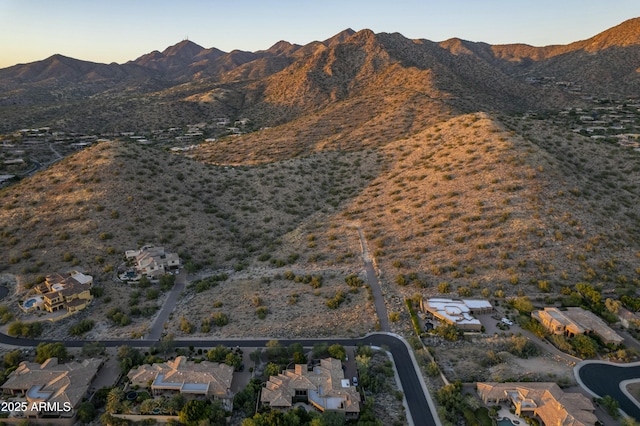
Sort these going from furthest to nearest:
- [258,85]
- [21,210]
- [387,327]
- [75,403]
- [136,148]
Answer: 1. [258,85]
2. [136,148]
3. [21,210]
4. [387,327]
5. [75,403]

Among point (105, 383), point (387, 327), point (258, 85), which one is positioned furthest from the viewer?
point (258, 85)

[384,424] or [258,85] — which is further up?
[258,85]

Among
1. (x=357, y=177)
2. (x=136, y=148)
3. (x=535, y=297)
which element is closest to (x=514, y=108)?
(x=357, y=177)

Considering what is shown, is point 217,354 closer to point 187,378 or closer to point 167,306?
point 187,378

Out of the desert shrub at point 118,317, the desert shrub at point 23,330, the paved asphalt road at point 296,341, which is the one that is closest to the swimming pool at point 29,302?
the desert shrub at point 23,330

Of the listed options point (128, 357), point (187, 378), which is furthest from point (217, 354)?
point (128, 357)

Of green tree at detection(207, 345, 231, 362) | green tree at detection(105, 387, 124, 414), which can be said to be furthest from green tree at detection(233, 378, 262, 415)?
green tree at detection(105, 387, 124, 414)

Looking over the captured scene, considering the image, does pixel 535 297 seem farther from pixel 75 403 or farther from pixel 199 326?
pixel 75 403
